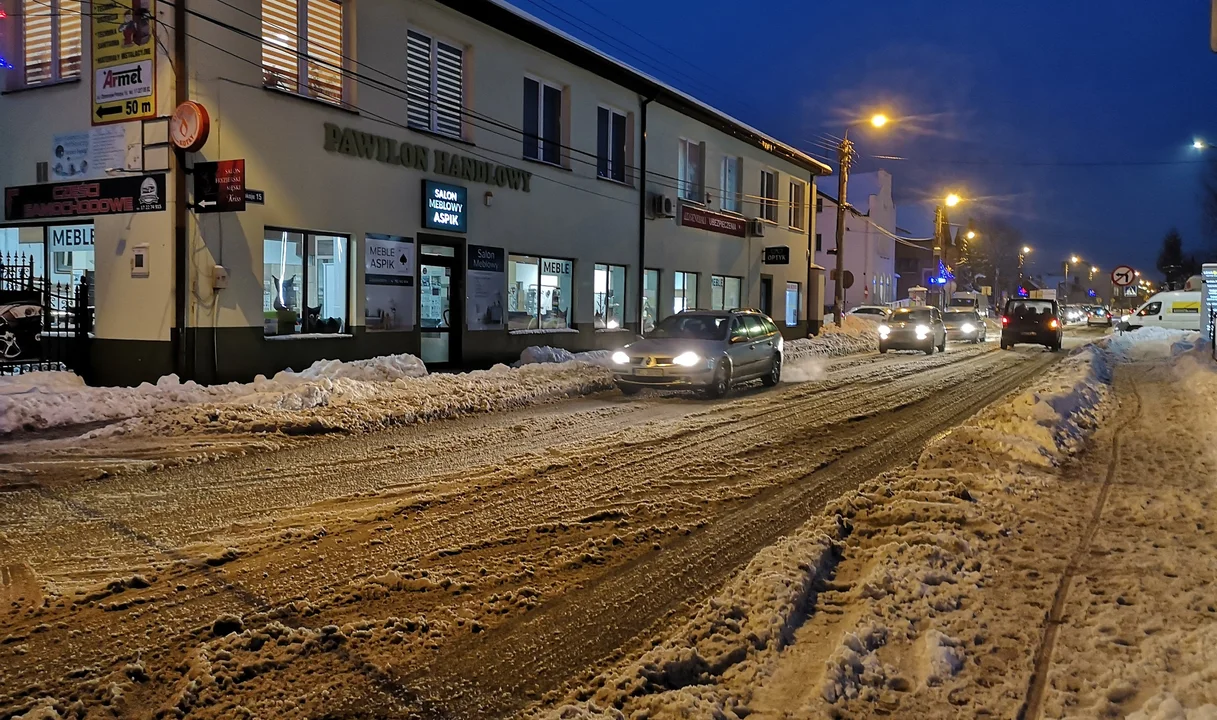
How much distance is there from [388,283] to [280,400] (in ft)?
17.3

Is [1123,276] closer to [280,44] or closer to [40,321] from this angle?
[280,44]

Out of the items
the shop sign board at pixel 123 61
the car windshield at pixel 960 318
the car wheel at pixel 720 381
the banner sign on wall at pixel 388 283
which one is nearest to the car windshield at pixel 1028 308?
the car windshield at pixel 960 318

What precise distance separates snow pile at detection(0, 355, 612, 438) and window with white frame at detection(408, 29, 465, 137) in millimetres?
5464

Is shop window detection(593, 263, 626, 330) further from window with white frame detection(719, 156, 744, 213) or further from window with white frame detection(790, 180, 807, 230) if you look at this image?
window with white frame detection(790, 180, 807, 230)

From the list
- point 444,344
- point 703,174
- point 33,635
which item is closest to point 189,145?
point 444,344

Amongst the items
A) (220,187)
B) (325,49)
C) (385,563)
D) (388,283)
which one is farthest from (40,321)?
(385,563)

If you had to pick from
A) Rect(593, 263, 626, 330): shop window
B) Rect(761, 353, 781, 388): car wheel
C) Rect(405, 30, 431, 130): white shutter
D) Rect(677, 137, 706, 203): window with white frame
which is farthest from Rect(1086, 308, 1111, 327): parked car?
Rect(405, 30, 431, 130): white shutter

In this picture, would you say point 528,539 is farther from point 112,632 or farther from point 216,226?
point 216,226

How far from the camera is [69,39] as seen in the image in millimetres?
15172

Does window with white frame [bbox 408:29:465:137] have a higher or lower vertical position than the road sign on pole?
higher

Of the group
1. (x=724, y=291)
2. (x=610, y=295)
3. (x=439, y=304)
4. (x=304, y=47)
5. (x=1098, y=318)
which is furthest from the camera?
(x=1098, y=318)

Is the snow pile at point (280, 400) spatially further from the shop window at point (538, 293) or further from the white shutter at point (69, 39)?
the white shutter at point (69, 39)

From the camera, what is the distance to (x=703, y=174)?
29.7 m

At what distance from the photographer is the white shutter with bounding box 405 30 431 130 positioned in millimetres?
17938
